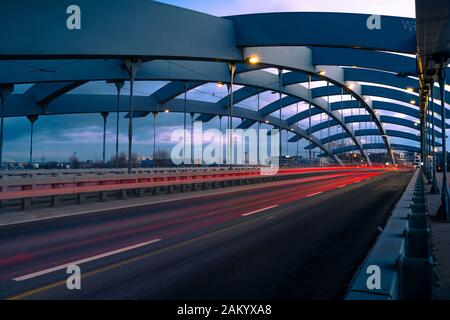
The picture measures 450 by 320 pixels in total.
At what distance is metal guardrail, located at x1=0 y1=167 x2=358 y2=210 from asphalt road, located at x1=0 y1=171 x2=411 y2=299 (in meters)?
2.53

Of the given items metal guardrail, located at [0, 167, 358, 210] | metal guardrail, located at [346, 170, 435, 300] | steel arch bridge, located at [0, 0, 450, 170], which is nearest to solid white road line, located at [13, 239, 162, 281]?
metal guardrail, located at [346, 170, 435, 300]

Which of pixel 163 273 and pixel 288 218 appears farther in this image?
Answer: pixel 288 218

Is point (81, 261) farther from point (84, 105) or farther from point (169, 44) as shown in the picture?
point (84, 105)

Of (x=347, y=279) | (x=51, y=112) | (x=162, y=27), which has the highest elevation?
(x=162, y=27)

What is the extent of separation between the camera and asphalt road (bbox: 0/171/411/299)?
4.62m

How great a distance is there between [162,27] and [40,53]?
21.9ft

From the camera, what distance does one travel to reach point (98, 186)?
1422 centimetres

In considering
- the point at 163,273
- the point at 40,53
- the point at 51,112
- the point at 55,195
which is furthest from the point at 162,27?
the point at 51,112

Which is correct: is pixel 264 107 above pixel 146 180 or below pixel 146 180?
above

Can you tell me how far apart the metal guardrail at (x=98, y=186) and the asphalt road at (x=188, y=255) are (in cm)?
253

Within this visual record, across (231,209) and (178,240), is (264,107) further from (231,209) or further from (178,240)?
(178,240)

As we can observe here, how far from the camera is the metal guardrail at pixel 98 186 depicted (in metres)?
11.8

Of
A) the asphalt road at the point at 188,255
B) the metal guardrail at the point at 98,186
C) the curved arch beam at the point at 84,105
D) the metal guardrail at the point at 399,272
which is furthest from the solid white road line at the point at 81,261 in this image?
the curved arch beam at the point at 84,105
